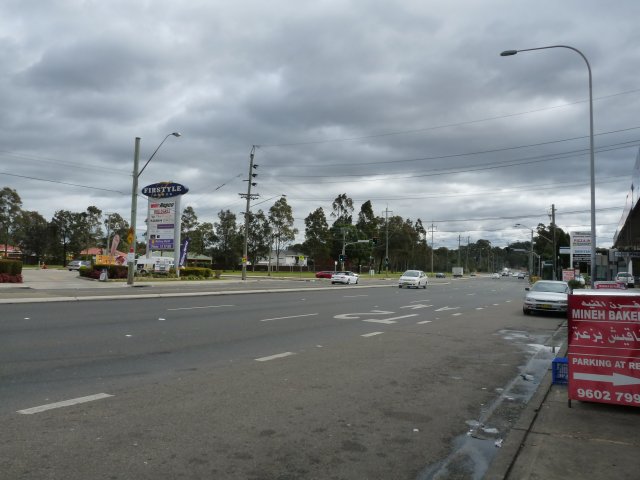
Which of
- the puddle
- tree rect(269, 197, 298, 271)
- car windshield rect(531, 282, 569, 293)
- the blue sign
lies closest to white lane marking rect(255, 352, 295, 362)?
the puddle

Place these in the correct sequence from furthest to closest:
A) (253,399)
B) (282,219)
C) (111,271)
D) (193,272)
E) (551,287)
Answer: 1. (282,219)
2. (193,272)
3. (111,271)
4. (551,287)
5. (253,399)

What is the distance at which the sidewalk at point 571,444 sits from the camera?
162 inches

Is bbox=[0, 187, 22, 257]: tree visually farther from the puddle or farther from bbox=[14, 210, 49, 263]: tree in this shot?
the puddle

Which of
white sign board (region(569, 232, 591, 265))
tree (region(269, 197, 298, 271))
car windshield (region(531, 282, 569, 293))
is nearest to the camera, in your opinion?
car windshield (region(531, 282, 569, 293))

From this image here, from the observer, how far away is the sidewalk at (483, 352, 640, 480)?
4.12 meters

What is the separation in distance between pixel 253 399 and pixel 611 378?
4.30 metres

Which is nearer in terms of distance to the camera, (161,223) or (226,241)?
(161,223)

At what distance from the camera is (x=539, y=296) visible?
1917cm

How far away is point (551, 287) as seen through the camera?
2050 centimetres

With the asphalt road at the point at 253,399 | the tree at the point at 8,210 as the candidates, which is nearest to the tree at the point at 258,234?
the tree at the point at 8,210

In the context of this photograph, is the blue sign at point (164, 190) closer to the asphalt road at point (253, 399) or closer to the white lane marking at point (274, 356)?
the asphalt road at point (253, 399)

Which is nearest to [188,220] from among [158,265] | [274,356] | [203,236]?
[203,236]

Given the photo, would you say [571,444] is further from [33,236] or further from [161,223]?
[33,236]

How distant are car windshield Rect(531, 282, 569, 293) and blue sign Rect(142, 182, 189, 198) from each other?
31.3m
